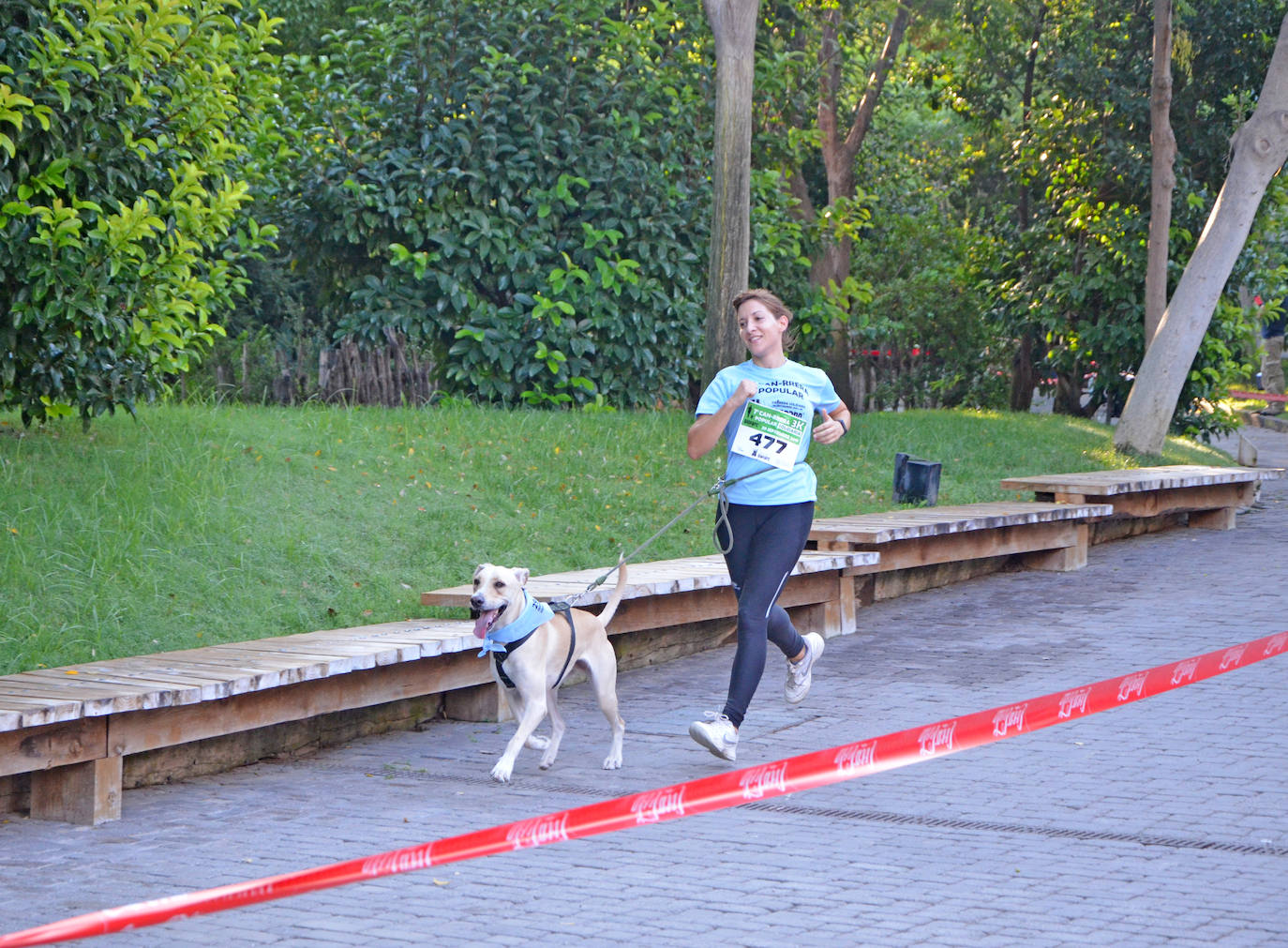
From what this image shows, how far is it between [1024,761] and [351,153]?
1090 cm

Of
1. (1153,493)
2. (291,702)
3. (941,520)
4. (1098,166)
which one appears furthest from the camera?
(1098,166)

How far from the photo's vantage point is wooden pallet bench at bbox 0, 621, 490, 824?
214 inches

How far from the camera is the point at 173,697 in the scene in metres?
5.70

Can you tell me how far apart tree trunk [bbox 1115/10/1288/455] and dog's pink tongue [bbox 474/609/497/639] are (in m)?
12.9

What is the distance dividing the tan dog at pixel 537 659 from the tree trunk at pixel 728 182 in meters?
6.64

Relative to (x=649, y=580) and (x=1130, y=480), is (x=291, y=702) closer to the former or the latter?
(x=649, y=580)

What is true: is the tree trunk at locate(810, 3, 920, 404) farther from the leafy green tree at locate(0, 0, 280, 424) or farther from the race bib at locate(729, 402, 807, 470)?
the race bib at locate(729, 402, 807, 470)

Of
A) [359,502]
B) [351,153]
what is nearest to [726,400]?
[359,502]

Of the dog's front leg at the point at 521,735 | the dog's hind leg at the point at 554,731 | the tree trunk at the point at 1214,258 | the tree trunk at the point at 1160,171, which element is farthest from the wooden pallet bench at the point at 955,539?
the tree trunk at the point at 1160,171

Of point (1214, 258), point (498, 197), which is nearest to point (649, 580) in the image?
point (498, 197)

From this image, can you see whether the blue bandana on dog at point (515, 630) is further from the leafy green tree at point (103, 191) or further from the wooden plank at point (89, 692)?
the leafy green tree at point (103, 191)

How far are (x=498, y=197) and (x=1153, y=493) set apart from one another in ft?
24.1

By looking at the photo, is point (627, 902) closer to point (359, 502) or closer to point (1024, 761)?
point (1024, 761)

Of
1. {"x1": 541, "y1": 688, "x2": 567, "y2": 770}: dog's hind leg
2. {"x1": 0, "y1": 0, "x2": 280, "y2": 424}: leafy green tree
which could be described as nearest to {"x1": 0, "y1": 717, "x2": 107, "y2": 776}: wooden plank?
{"x1": 541, "y1": 688, "x2": 567, "y2": 770}: dog's hind leg
